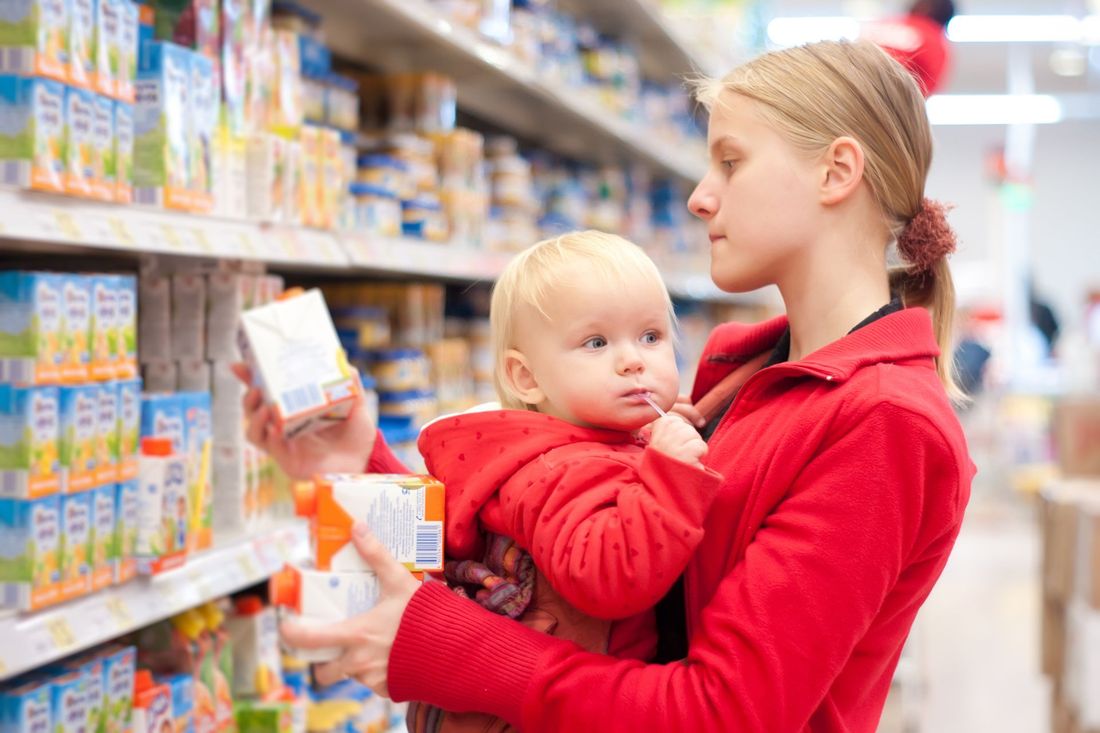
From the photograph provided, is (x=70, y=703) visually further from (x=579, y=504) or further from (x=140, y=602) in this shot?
(x=579, y=504)

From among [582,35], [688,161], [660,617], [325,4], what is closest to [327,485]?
[660,617]

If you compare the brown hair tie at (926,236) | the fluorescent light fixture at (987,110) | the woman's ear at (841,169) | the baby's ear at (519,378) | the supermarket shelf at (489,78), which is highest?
the fluorescent light fixture at (987,110)

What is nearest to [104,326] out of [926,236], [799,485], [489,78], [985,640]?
[799,485]

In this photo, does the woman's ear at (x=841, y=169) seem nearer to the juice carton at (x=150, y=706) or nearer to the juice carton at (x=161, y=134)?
the juice carton at (x=161, y=134)

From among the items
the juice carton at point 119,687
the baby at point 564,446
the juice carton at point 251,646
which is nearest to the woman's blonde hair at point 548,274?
the baby at point 564,446

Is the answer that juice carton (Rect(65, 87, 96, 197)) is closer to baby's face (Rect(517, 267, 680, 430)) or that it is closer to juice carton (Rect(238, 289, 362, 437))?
juice carton (Rect(238, 289, 362, 437))

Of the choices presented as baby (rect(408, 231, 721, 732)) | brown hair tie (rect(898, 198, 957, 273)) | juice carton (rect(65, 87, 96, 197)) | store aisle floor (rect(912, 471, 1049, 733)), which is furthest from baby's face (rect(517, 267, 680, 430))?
store aisle floor (rect(912, 471, 1049, 733))

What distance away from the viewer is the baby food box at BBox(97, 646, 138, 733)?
1.71m

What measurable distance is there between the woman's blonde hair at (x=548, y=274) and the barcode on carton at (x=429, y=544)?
0.65 feet

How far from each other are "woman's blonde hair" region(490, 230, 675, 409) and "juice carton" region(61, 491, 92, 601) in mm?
589

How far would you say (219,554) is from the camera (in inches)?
75.1

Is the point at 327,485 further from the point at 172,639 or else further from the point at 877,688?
the point at 172,639

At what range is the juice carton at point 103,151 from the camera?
5.14 feet

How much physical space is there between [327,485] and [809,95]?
2.26 feet
